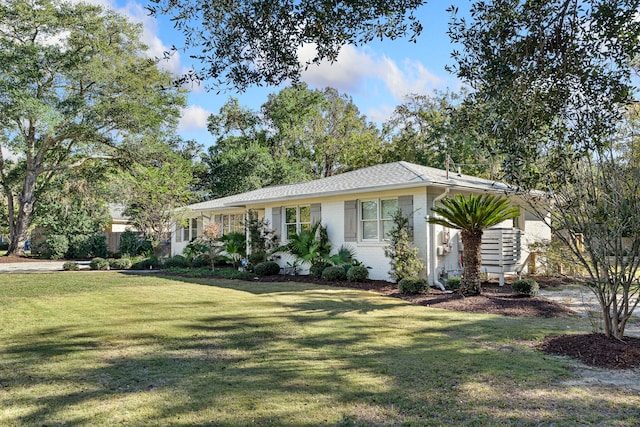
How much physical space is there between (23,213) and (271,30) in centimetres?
2889

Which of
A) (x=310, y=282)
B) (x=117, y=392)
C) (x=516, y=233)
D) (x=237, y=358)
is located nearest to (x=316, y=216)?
(x=310, y=282)

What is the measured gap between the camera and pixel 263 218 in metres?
19.5

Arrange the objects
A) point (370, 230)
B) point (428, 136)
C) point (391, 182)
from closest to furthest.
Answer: point (391, 182) → point (370, 230) → point (428, 136)

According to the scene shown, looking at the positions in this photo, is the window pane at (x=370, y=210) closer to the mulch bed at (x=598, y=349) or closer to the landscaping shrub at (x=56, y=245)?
the mulch bed at (x=598, y=349)

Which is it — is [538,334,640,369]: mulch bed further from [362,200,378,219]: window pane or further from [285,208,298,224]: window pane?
[285,208,298,224]: window pane

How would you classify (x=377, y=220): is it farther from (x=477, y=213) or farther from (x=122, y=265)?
(x=122, y=265)

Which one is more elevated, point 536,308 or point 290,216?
point 290,216

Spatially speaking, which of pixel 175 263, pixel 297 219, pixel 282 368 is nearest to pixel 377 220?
pixel 297 219

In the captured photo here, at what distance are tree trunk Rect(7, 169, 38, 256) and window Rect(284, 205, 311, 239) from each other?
18.9 meters

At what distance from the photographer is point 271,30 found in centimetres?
544

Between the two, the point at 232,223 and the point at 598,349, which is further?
the point at 232,223

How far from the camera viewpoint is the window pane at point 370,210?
15.1m

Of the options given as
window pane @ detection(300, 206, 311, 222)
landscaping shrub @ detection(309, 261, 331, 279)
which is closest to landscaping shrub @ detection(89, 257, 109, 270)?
window pane @ detection(300, 206, 311, 222)

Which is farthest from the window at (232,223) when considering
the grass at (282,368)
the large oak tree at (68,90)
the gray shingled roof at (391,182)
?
the grass at (282,368)
